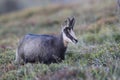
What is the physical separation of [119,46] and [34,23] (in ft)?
45.9

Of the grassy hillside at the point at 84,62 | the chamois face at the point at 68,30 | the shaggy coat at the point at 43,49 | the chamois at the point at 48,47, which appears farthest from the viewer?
the shaggy coat at the point at 43,49

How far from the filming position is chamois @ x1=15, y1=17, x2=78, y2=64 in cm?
1112

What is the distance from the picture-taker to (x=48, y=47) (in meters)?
11.5

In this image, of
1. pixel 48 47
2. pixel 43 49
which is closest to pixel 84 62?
pixel 48 47

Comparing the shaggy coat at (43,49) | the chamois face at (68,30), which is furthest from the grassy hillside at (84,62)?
the chamois face at (68,30)

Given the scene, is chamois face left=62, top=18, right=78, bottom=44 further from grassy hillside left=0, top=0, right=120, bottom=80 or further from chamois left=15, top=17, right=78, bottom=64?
grassy hillside left=0, top=0, right=120, bottom=80

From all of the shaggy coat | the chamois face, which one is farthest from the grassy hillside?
the chamois face

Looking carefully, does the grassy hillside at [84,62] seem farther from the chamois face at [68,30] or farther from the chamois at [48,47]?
the chamois face at [68,30]

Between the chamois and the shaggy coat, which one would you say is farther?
the shaggy coat

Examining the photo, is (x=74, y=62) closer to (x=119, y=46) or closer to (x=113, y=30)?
(x=119, y=46)

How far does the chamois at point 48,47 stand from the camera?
1112 cm

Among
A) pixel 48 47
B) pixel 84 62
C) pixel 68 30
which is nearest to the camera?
pixel 84 62

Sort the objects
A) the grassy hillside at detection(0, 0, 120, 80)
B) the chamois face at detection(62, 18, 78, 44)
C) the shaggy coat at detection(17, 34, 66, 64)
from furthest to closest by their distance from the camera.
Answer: the shaggy coat at detection(17, 34, 66, 64), the chamois face at detection(62, 18, 78, 44), the grassy hillside at detection(0, 0, 120, 80)

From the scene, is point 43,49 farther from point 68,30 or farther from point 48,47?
point 68,30
